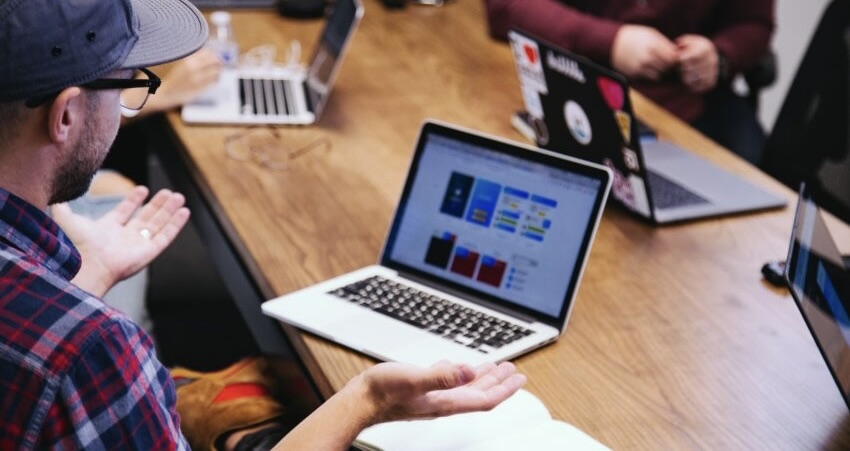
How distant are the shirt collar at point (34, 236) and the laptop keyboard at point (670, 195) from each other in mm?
1025

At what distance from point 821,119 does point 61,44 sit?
1789mm

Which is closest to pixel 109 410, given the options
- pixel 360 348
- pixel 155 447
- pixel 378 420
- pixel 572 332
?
pixel 155 447

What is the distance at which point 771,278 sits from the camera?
1560 mm

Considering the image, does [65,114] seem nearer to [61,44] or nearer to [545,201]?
[61,44]

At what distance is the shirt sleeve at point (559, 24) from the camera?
2.41 m

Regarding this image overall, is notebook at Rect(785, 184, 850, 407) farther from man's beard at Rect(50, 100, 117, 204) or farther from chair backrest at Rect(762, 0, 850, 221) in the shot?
chair backrest at Rect(762, 0, 850, 221)

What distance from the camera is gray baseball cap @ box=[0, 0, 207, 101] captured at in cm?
93

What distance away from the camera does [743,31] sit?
254 centimetres

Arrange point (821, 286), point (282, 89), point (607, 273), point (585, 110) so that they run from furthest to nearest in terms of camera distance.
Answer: point (282, 89) < point (585, 110) < point (607, 273) < point (821, 286)

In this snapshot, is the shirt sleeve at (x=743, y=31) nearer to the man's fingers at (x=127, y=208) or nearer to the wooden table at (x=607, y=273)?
the wooden table at (x=607, y=273)

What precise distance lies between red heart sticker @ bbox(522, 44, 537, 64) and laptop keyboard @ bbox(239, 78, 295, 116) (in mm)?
503

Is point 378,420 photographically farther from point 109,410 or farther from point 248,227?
point 248,227

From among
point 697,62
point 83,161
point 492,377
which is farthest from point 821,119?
point 83,161

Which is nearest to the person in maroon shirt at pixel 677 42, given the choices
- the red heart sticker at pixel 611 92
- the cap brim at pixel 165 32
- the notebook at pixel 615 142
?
the notebook at pixel 615 142
